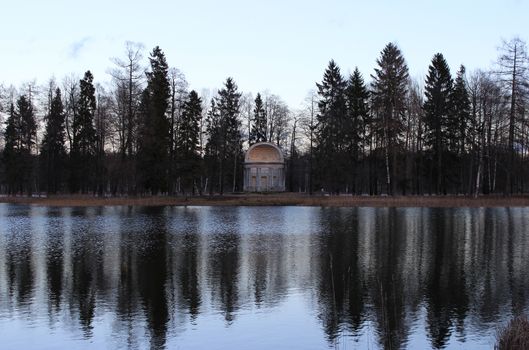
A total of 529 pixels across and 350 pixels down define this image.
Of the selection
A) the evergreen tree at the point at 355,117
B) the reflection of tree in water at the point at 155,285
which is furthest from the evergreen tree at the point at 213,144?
the reflection of tree in water at the point at 155,285

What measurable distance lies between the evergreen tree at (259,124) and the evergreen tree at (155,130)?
27509 mm

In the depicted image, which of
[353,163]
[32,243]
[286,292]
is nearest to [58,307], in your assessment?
[286,292]

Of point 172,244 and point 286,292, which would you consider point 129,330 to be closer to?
point 286,292

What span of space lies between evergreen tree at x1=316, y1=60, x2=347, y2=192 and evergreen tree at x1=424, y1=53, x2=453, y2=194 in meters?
10.0

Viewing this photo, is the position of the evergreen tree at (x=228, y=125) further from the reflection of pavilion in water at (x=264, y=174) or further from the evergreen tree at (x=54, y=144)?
the evergreen tree at (x=54, y=144)

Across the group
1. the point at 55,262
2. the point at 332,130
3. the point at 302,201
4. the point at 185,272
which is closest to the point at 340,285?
the point at 185,272

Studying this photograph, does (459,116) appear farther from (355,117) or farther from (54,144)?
(54,144)

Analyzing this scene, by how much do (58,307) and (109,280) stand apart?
128 inches

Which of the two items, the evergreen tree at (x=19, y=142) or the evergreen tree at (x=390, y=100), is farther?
the evergreen tree at (x=19, y=142)

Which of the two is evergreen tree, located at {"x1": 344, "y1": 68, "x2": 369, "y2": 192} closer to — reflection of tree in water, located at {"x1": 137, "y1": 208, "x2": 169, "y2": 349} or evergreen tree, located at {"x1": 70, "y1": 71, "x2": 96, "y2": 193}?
evergreen tree, located at {"x1": 70, "y1": 71, "x2": 96, "y2": 193}

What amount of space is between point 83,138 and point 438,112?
1693 inches

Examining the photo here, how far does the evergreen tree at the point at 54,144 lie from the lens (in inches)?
2781

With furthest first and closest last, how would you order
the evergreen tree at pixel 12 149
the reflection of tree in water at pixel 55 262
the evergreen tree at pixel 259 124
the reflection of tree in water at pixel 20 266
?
the evergreen tree at pixel 259 124 → the evergreen tree at pixel 12 149 → the reflection of tree in water at pixel 20 266 → the reflection of tree in water at pixel 55 262

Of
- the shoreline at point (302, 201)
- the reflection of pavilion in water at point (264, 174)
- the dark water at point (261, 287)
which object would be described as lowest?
the dark water at point (261, 287)
